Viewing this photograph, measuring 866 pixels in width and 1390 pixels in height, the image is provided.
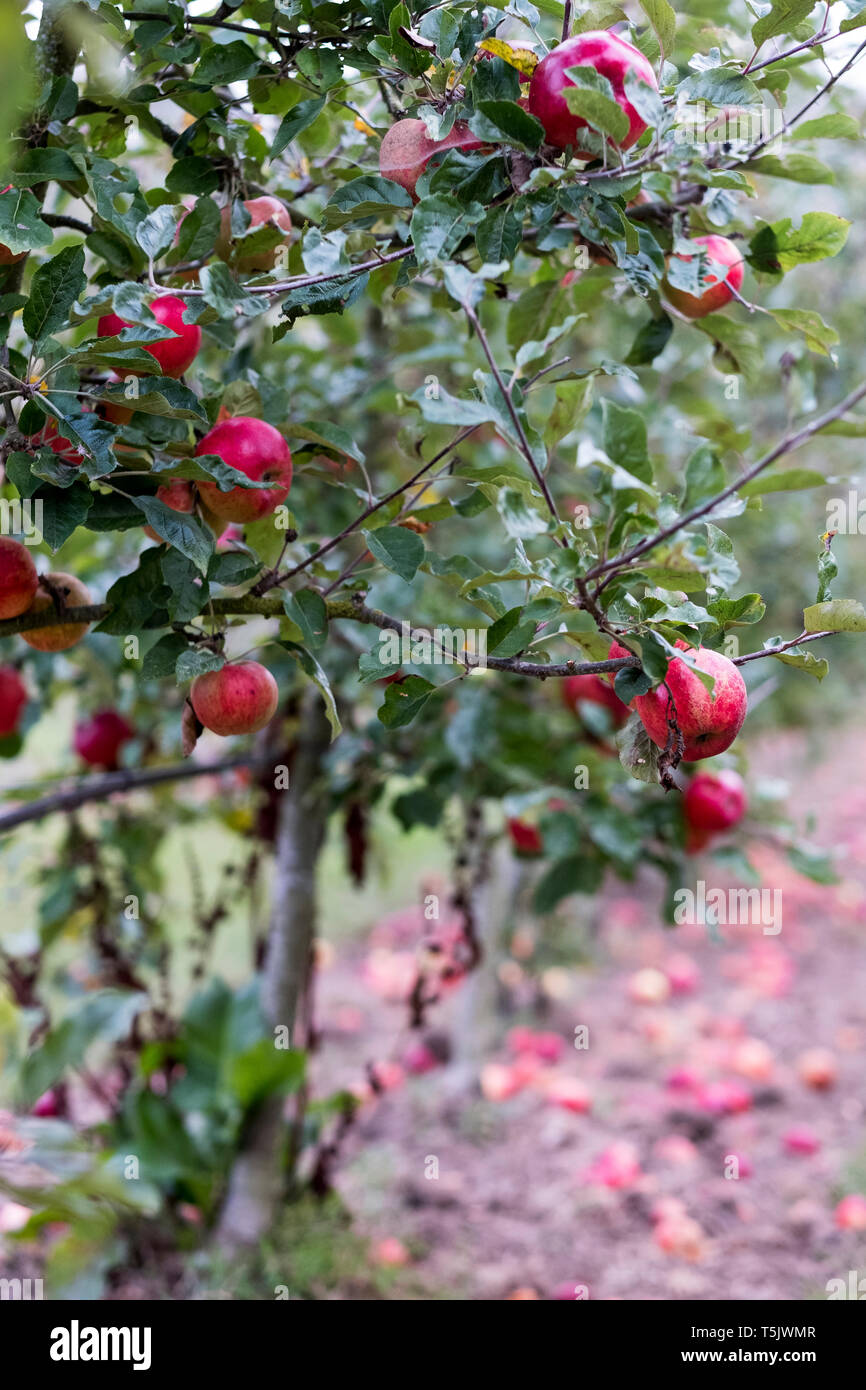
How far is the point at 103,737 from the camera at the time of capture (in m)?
1.85

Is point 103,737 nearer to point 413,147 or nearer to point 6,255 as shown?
point 6,255

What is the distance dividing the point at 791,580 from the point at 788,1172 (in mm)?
2124

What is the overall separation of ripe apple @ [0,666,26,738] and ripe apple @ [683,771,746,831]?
1014mm

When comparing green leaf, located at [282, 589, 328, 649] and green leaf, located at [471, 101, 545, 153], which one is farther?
green leaf, located at [282, 589, 328, 649]

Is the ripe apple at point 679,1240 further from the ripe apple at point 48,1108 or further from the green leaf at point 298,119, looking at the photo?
the green leaf at point 298,119

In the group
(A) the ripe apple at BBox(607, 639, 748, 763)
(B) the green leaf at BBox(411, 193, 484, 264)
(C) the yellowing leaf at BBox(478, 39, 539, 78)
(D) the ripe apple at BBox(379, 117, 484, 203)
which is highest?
(C) the yellowing leaf at BBox(478, 39, 539, 78)

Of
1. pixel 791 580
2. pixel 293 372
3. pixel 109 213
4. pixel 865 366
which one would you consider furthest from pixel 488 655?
pixel 865 366

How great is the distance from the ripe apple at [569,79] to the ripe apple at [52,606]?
0.55m

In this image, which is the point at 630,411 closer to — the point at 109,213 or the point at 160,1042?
the point at 109,213

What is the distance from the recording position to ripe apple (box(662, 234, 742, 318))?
962mm

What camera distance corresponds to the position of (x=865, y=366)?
409 centimetres

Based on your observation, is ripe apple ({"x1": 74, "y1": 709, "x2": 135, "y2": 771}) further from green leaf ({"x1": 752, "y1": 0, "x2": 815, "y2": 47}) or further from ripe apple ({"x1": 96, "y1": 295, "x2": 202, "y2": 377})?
green leaf ({"x1": 752, "y1": 0, "x2": 815, "y2": 47})

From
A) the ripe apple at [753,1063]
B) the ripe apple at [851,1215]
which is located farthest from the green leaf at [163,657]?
the ripe apple at [753,1063]

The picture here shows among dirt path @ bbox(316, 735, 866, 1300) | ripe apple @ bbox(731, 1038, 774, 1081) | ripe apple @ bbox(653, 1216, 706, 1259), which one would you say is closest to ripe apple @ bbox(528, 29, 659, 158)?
dirt path @ bbox(316, 735, 866, 1300)
